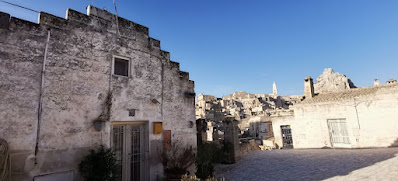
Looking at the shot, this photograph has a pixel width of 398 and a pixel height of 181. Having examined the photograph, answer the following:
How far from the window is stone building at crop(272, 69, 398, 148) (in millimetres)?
14787

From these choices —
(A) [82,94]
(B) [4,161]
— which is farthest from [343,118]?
(B) [4,161]

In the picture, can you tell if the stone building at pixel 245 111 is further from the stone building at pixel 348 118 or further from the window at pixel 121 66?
the window at pixel 121 66

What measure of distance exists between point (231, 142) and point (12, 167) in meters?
9.66

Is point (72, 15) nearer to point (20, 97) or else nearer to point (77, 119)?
point (20, 97)

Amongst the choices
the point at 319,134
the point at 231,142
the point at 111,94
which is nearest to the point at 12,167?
the point at 111,94

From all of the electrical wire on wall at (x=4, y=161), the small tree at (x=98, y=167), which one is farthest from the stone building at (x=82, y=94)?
the small tree at (x=98, y=167)

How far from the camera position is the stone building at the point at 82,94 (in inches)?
195

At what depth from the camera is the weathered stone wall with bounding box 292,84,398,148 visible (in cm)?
1283

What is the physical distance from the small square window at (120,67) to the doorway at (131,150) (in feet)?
6.15

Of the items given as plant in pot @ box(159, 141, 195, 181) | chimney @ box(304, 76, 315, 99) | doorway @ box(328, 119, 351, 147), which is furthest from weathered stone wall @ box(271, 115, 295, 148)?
plant in pot @ box(159, 141, 195, 181)

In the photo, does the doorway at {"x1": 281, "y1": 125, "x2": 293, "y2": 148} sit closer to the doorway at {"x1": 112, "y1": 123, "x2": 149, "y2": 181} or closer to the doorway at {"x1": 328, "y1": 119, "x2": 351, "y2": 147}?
the doorway at {"x1": 328, "y1": 119, "x2": 351, "y2": 147}

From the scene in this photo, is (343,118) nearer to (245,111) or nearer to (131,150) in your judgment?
(131,150)

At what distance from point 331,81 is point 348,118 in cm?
5676

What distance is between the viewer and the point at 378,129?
1309 cm
